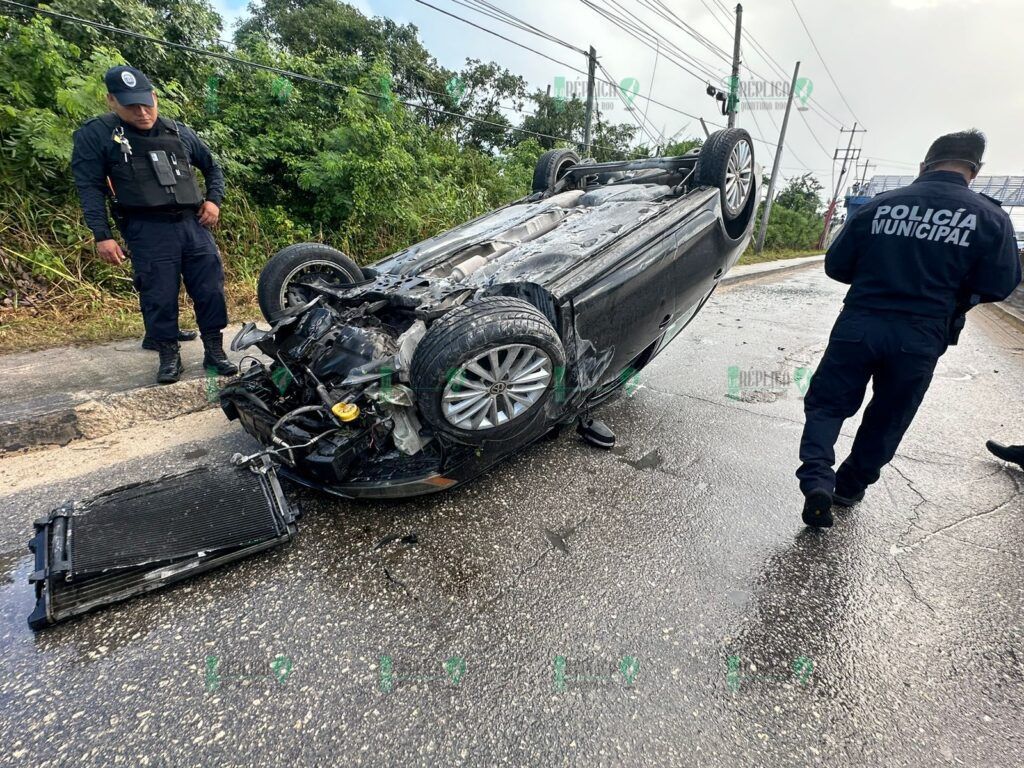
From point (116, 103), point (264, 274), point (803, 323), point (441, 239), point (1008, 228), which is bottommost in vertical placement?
point (803, 323)

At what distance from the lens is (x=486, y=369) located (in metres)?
2.08

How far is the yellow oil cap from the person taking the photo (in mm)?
1969

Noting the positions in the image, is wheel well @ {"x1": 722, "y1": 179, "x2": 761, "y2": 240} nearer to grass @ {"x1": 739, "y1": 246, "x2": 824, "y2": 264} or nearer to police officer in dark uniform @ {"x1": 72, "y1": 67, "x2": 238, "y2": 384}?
police officer in dark uniform @ {"x1": 72, "y1": 67, "x2": 238, "y2": 384}

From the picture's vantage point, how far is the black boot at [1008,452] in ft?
9.56

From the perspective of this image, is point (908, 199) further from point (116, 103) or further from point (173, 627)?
point (116, 103)

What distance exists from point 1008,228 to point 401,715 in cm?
293

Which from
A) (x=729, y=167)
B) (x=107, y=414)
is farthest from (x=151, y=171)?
(x=729, y=167)

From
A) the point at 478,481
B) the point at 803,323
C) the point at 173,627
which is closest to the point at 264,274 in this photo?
the point at 478,481

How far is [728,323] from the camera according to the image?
6.76 meters

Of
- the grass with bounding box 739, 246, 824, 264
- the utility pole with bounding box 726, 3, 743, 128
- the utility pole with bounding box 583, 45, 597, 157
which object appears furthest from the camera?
the grass with bounding box 739, 246, 824, 264

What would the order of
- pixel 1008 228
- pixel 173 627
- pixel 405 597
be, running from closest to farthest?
pixel 173 627
pixel 405 597
pixel 1008 228

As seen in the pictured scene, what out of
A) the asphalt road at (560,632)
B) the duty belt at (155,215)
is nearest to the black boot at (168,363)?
the asphalt road at (560,632)

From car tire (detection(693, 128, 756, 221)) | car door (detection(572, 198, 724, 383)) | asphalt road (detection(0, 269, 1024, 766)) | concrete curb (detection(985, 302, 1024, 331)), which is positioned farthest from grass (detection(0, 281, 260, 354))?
concrete curb (detection(985, 302, 1024, 331))

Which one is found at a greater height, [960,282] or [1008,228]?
[1008,228]
